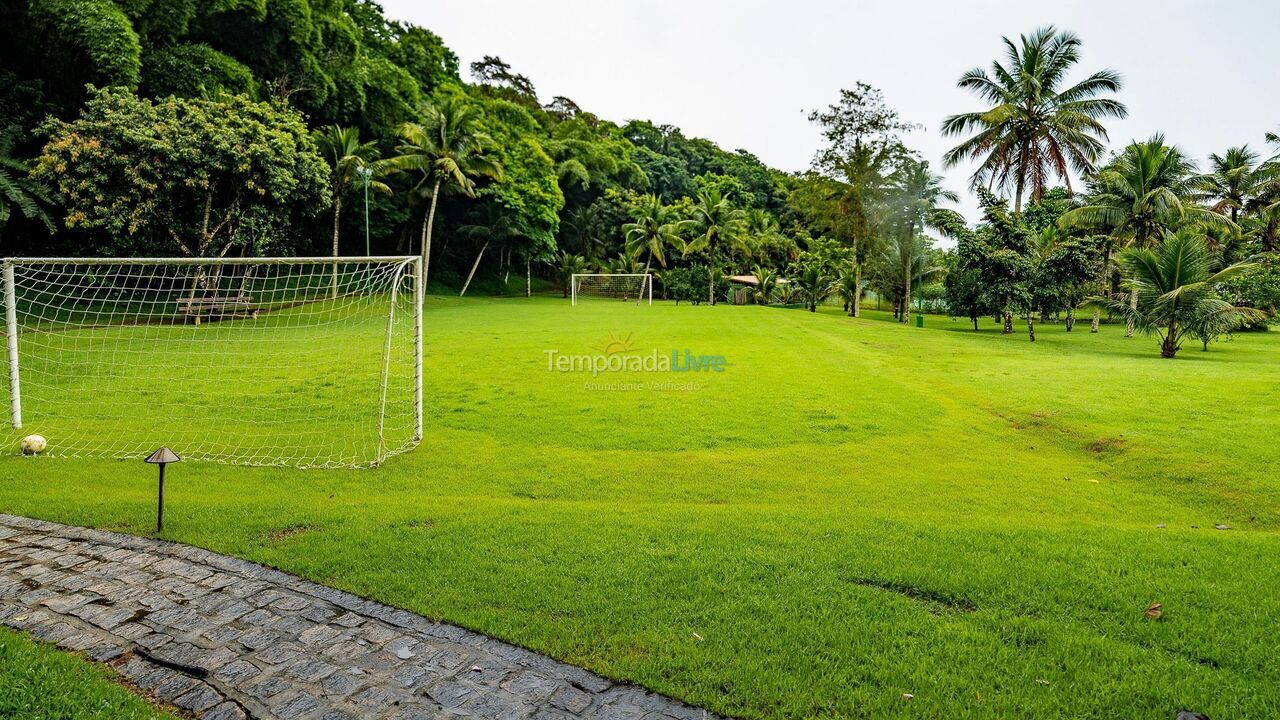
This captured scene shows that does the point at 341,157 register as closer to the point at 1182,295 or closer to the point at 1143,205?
the point at 1182,295

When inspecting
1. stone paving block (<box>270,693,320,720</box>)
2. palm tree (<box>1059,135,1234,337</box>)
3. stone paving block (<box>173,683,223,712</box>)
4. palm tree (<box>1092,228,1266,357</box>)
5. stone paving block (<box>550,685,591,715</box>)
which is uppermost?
palm tree (<box>1059,135,1234,337</box>)

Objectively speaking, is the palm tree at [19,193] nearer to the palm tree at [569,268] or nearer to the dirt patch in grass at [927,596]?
the dirt patch in grass at [927,596]

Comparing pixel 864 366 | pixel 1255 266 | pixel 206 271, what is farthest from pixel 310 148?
pixel 1255 266

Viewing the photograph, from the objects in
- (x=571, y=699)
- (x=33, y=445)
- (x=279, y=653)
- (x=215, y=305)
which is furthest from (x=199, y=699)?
(x=215, y=305)

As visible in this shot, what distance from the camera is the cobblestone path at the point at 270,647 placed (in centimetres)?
295

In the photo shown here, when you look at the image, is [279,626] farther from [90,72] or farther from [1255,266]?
[90,72]

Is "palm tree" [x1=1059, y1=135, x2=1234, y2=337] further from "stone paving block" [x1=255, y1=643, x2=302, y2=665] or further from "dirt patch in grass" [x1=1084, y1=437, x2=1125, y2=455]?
"stone paving block" [x1=255, y1=643, x2=302, y2=665]

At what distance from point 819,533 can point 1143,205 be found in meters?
25.3

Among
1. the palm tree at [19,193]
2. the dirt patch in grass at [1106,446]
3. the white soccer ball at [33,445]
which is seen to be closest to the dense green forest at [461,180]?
the palm tree at [19,193]

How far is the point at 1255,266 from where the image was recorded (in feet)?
55.0

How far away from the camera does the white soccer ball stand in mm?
7113

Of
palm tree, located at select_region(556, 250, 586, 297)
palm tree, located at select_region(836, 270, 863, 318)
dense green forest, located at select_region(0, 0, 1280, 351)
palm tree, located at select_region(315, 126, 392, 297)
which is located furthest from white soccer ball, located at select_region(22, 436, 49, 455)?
palm tree, located at select_region(556, 250, 586, 297)

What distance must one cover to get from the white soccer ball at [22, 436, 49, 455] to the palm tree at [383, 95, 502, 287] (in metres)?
22.5

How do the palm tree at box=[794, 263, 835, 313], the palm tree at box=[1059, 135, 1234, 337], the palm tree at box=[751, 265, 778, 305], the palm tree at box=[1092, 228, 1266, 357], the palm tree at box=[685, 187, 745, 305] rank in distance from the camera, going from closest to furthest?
the palm tree at box=[1092, 228, 1266, 357] < the palm tree at box=[1059, 135, 1234, 337] < the palm tree at box=[794, 263, 835, 313] < the palm tree at box=[685, 187, 745, 305] < the palm tree at box=[751, 265, 778, 305]
